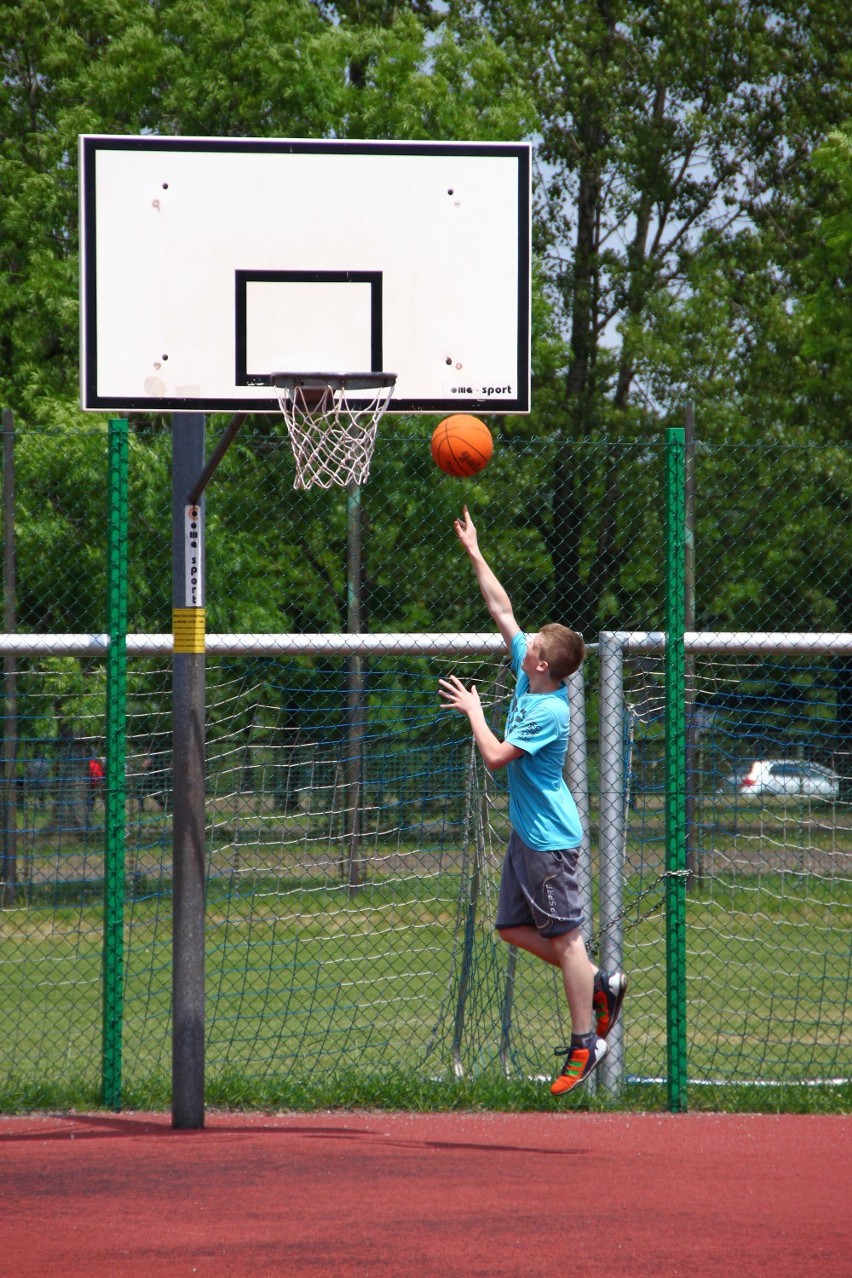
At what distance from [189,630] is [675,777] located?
2346 mm

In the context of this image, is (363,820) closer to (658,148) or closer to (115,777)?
(115,777)

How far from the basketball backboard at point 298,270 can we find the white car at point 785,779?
138 inches

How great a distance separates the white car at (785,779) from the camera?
9391 mm

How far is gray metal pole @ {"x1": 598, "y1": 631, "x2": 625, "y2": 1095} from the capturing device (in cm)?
731

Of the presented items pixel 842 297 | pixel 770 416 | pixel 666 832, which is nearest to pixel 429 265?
pixel 666 832

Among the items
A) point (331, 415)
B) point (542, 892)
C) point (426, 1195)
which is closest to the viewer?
point (426, 1195)

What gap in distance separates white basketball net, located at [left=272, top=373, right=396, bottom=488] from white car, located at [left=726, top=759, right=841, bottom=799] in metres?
3.62

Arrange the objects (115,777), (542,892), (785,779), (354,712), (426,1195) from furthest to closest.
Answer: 1. (354,712)
2. (785,779)
3. (115,777)
4. (542,892)
5. (426,1195)

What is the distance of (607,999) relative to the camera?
6426mm

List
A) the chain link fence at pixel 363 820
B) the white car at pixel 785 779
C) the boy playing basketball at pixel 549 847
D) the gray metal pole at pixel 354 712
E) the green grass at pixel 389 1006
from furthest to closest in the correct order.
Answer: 1. the white car at pixel 785 779
2. the gray metal pole at pixel 354 712
3. the chain link fence at pixel 363 820
4. the green grass at pixel 389 1006
5. the boy playing basketball at pixel 549 847

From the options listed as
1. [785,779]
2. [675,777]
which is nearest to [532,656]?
[675,777]

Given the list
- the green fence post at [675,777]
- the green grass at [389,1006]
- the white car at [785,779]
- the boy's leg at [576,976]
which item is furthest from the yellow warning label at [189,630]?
the white car at [785,779]

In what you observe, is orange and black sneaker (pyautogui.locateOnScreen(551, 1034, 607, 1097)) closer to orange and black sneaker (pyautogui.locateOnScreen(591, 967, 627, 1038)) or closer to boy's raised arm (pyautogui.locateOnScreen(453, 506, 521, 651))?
orange and black sneaker (pyautogui.locateOnScreen(591, 967, 627, 1038))

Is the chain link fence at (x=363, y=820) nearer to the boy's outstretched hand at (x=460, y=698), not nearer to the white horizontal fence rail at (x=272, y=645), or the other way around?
the white horizontal fence rail at (x=272, y=645)
